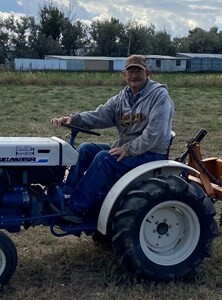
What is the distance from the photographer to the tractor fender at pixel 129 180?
4340mm

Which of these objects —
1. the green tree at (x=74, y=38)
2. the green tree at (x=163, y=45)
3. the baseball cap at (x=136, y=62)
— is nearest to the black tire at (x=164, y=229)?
the baseball cap at (x=136, y=62)

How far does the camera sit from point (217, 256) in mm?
5012

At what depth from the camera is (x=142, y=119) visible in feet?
15.2

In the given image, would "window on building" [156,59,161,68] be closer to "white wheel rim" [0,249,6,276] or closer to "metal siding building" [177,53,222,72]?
"metal siding building" [177,53,222,72]

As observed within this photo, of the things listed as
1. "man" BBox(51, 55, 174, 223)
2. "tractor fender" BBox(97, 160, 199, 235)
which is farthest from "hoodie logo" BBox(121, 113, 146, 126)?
"tractor fender" BBox(97, 160, 199, 235)

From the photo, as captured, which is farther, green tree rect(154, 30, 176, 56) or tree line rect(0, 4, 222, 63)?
green tree rect(154, 30, 176, 56)

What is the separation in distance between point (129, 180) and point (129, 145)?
Answer: 31 centimetres

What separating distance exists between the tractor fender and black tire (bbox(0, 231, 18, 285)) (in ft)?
2.26

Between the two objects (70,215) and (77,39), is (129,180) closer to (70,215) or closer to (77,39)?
(70,215)

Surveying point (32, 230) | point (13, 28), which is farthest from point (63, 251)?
point (13, 28)

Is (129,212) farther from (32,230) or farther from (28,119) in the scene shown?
(28,119)

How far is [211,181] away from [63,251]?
4.87 ft

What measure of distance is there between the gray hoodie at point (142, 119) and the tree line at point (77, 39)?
59.0m

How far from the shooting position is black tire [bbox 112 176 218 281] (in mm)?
4277
